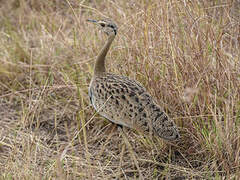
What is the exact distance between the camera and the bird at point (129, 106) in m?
2.49

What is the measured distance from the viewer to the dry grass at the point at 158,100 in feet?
8.21

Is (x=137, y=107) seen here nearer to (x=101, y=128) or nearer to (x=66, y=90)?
(x=101, y=128)

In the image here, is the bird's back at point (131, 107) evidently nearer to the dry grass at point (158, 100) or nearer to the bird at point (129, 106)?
the bird at point (129, 106)

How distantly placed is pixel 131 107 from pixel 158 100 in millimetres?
403

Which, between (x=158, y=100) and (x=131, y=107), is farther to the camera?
(x=158, y=100)

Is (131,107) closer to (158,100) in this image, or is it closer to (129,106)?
(129,106)

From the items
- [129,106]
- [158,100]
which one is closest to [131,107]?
[129,106]

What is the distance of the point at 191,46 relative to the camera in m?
2.81

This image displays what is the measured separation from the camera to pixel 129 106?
254cm

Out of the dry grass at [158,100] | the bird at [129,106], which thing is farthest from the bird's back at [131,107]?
the dry grass at [158,100]

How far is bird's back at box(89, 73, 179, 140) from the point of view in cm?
249

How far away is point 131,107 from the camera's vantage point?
8.32ft

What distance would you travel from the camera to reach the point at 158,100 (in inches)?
114

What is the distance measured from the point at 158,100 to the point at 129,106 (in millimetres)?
405
